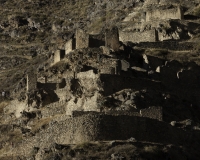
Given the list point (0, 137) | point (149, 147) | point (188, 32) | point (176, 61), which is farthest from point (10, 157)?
point (188, 32)

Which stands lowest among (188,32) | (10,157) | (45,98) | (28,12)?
(10,157)

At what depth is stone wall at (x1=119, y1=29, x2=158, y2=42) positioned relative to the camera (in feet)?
219

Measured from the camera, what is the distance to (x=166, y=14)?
233 feet

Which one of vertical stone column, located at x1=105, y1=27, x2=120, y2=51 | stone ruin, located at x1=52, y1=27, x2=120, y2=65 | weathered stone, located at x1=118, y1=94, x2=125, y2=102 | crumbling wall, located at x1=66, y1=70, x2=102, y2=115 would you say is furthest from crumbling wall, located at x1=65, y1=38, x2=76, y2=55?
weathered stone, located at x1=118, y1=94, x2=125, y2=102

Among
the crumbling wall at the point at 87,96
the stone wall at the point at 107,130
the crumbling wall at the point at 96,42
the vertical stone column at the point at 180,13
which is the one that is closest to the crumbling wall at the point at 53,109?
the crumbling wall at the point at 87,96

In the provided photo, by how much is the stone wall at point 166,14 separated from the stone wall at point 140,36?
3809 millimetres

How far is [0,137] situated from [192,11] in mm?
26369

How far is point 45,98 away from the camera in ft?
181

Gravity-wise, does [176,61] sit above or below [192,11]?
below

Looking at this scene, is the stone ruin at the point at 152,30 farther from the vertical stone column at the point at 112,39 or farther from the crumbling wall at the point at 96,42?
the vertical stone column at the point at 112,39

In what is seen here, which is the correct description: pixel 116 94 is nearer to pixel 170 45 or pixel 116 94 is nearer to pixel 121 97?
pixel 121 97

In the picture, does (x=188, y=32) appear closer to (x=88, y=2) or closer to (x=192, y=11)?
(x=192, y=11)

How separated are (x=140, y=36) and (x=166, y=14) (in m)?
4.85

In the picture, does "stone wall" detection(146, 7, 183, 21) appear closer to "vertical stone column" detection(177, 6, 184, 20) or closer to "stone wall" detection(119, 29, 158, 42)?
"vertical stone column" detection(177, 6, 184, 20)
